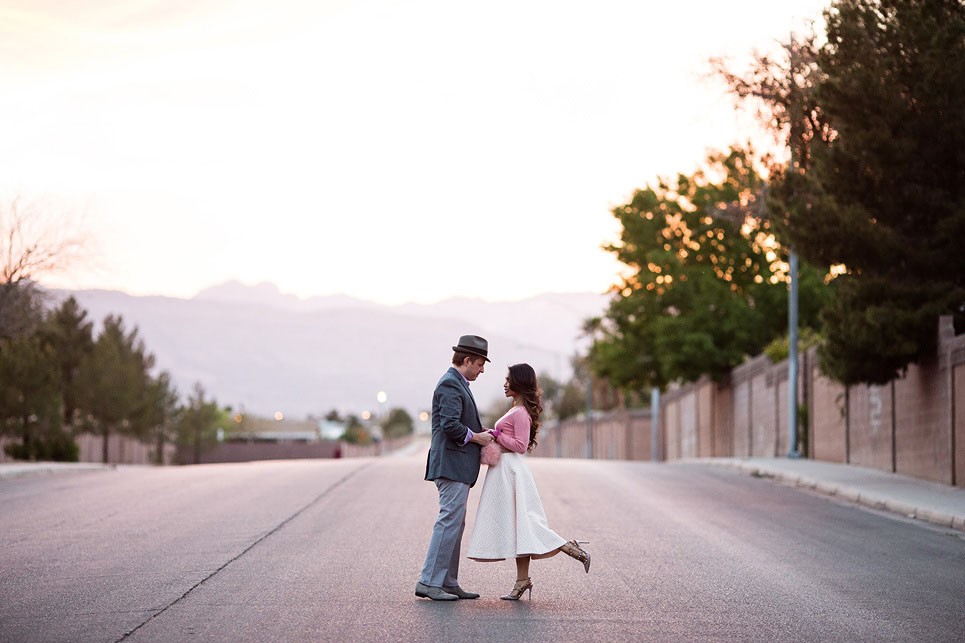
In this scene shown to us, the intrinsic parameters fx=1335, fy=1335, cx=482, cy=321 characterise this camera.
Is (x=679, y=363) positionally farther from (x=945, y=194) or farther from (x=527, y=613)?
(x=527, y=613)

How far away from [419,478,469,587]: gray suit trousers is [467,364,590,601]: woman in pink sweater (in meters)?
0.16

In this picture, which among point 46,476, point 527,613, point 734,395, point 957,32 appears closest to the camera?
point 527,613

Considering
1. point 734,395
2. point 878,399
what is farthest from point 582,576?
point 734,395

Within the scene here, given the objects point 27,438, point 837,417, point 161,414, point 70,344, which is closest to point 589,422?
point 161,414

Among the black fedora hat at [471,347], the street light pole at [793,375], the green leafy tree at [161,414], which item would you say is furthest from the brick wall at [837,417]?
the green leafy tree at [161,414]

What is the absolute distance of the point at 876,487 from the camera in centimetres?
2344

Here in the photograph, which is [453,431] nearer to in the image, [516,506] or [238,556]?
[516,506]

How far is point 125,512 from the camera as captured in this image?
18.6 meters

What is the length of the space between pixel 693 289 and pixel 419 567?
36.8m

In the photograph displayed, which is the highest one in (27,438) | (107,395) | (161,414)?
(107,395)

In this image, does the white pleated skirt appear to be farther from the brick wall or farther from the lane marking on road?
the brick wall

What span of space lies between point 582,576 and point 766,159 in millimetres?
21159

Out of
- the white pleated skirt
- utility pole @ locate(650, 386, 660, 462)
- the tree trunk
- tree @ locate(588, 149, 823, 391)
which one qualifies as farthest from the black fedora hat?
utility pole @ locate(650, 386, 660, 462)

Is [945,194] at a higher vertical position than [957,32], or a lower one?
lower
